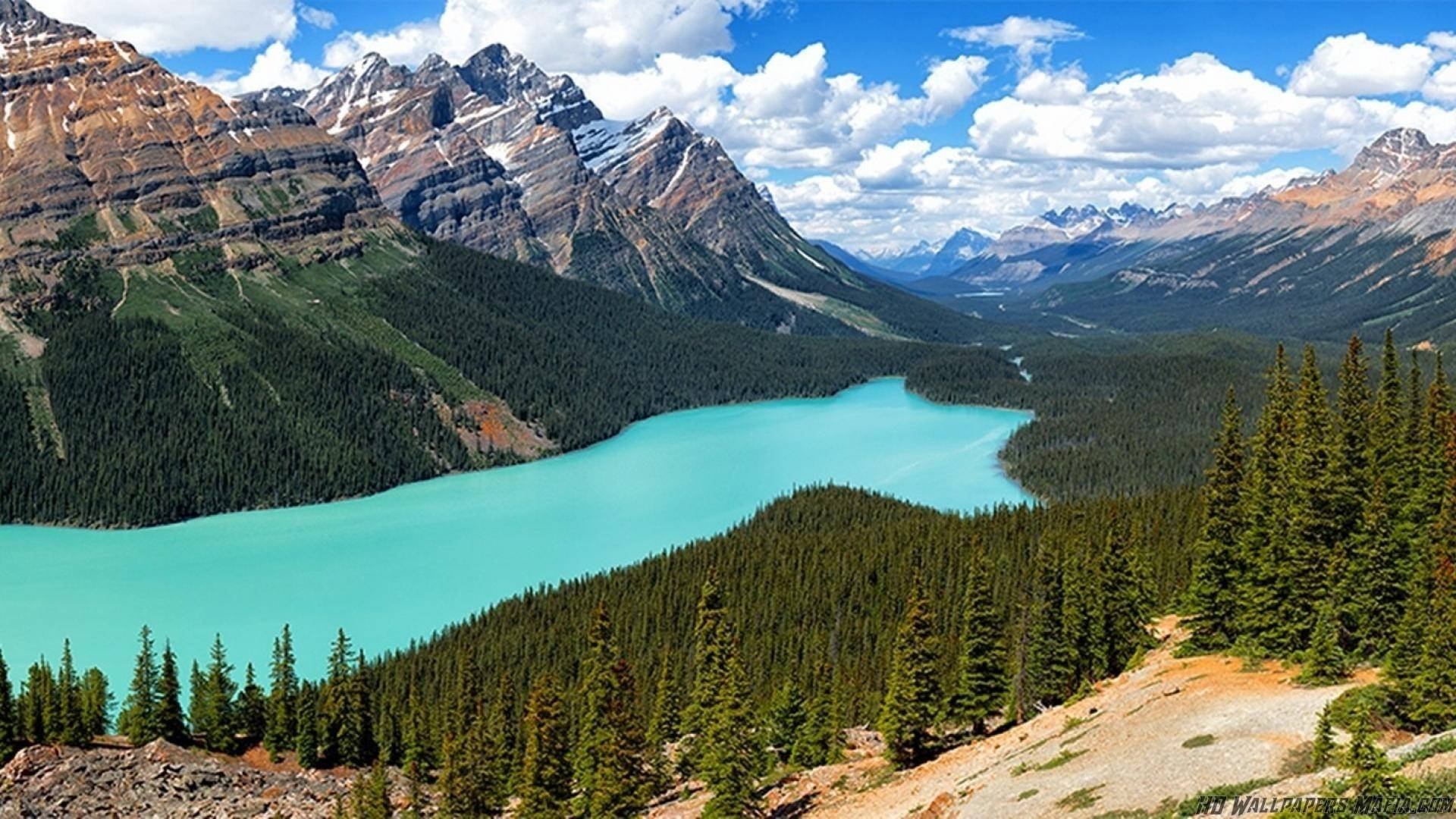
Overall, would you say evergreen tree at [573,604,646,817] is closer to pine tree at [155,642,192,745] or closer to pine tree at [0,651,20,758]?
pine tree at [155,642,192,745]

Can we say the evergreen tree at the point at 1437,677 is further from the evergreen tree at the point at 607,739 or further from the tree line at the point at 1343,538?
the evergreen tree at the point at 607,739

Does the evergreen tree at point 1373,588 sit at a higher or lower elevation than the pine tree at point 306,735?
higher

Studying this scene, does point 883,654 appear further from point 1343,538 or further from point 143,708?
point 143,708

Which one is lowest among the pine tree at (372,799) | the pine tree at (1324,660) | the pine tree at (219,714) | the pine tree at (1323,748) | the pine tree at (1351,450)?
the pine tree at (372,799)

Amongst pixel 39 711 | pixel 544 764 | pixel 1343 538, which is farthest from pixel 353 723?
pixel 1343 538

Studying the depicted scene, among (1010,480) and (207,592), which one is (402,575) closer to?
(207,592)

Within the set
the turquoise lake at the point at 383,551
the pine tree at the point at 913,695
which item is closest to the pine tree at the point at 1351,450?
the pine tree at the point at 913,695

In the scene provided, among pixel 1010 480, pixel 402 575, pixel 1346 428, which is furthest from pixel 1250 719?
pixel 1010 480
